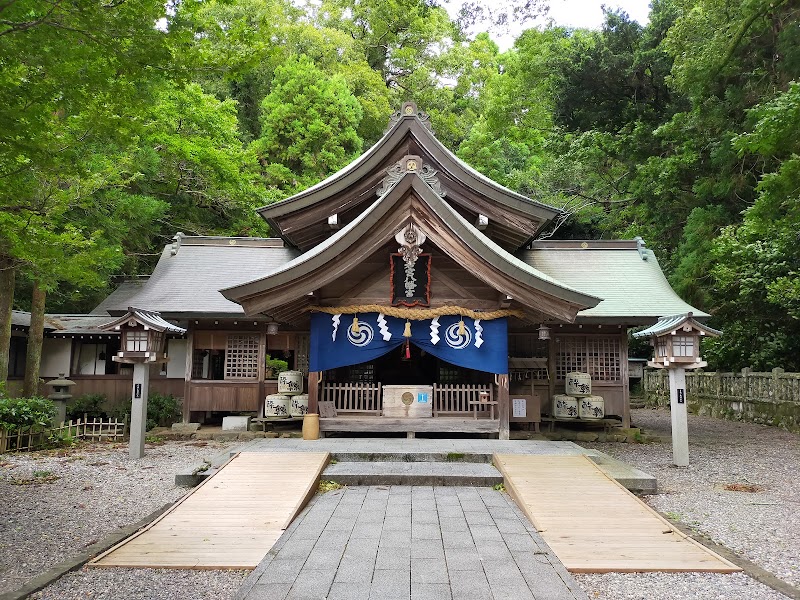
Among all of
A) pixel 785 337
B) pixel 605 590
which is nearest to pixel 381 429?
pixel 605 590

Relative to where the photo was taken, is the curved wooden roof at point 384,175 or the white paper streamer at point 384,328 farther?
the curved wooden roof at point 384,175

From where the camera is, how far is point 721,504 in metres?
7.26

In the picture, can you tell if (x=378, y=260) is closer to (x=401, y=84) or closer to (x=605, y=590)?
(x=605, y=590)

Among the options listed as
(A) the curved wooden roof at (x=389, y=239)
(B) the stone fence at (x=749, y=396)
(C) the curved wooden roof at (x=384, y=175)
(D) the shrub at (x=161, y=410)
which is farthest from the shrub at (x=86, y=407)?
(B) the stone fence at (x=749, y=396)

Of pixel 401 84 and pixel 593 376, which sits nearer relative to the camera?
pixel 593 376

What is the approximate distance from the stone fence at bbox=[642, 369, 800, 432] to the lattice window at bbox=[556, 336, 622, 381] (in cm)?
544

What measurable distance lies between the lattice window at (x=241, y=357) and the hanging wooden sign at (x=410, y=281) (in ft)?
14.8

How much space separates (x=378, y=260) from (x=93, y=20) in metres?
6.90

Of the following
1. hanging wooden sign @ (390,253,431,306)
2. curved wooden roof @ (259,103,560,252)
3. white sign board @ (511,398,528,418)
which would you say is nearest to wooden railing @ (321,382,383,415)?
hanging wooden sign @ (390,253,431,306)

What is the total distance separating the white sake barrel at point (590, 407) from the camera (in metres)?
12.2

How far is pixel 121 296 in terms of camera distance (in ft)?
52.0

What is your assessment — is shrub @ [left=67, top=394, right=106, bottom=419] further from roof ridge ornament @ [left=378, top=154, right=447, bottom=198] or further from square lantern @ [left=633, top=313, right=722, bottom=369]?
square lantern @ [left=633, top=313, right=722, bottom=369]

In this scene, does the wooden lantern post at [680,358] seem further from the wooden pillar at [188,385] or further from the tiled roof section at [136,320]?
the wooden pillar at [188,385]

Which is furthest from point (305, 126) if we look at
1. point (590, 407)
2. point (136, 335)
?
point (590, 407)
